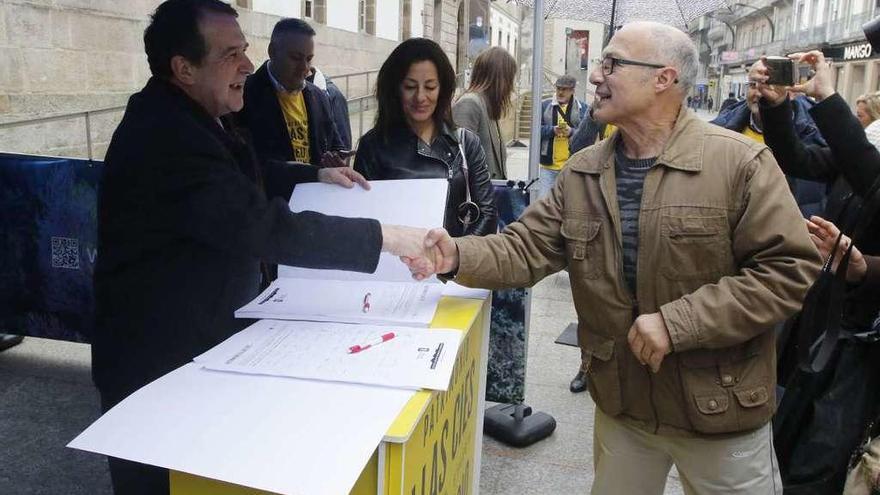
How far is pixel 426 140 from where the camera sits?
9.76ft

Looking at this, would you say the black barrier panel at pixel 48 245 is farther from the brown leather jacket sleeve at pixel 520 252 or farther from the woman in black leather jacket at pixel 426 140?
the brown leather jacket sleeve at pixel 520 252

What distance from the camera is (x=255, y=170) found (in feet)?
6.66

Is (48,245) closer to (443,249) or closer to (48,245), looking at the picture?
(48,245)

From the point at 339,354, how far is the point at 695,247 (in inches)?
34.2

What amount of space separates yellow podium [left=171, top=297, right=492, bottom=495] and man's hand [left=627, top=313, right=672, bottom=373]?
0.40m

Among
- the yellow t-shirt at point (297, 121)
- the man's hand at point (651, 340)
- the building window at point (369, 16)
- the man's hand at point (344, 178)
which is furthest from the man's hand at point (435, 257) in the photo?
the building window at point (369, 16)

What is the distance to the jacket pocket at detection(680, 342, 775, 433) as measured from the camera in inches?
68.4

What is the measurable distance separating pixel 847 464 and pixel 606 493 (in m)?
0.96

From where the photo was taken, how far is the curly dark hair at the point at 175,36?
1.81 meters

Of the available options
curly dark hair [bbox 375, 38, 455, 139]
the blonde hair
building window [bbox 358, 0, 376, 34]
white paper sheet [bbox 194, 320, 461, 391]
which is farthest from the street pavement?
building window [bbox 358, 0, 376, 34]

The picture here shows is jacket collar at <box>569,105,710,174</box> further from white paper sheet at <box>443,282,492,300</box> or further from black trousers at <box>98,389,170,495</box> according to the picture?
black trousers at <box>98,389,170,495</box>

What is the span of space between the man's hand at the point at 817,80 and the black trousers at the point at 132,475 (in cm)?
244

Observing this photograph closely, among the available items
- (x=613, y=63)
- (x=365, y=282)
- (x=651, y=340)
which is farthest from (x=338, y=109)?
(x=651, y=340)

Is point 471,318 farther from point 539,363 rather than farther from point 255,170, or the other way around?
point 539,363
